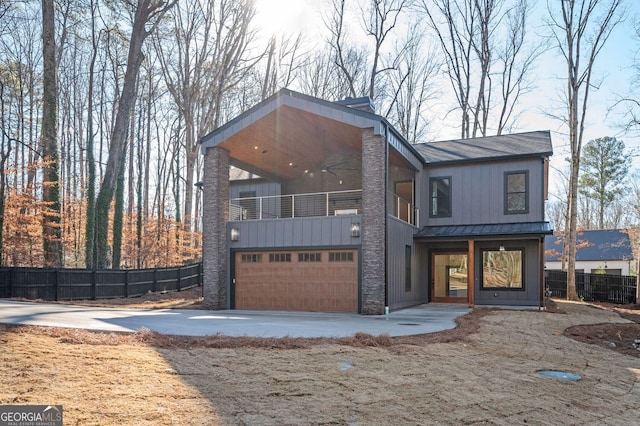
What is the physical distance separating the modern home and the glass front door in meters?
0.04

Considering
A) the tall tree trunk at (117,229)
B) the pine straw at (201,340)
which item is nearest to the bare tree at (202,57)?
the tall tree trunk at (117,229)

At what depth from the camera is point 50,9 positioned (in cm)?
1869

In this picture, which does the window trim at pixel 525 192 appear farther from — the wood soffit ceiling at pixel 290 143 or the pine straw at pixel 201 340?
the pine straw at pixel 201 340

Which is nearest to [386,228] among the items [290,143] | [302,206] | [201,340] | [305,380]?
[290,143]

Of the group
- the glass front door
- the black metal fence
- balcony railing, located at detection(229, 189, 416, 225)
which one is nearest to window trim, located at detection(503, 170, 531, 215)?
the glass front door

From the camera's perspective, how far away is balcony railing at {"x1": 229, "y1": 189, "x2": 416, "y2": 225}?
17453 mm

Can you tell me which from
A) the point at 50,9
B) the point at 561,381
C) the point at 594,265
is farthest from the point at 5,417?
the point at 594,265

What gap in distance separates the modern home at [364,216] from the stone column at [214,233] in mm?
34

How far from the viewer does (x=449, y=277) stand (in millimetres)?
19438

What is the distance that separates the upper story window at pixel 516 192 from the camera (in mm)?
17688

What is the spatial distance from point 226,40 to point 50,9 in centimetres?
941

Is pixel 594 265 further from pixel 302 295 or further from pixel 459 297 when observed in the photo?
pixel 302 295

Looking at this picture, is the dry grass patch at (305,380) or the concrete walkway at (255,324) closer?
the dry grass patch at (305,380)

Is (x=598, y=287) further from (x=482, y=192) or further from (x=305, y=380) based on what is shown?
(x=305, y=380)
